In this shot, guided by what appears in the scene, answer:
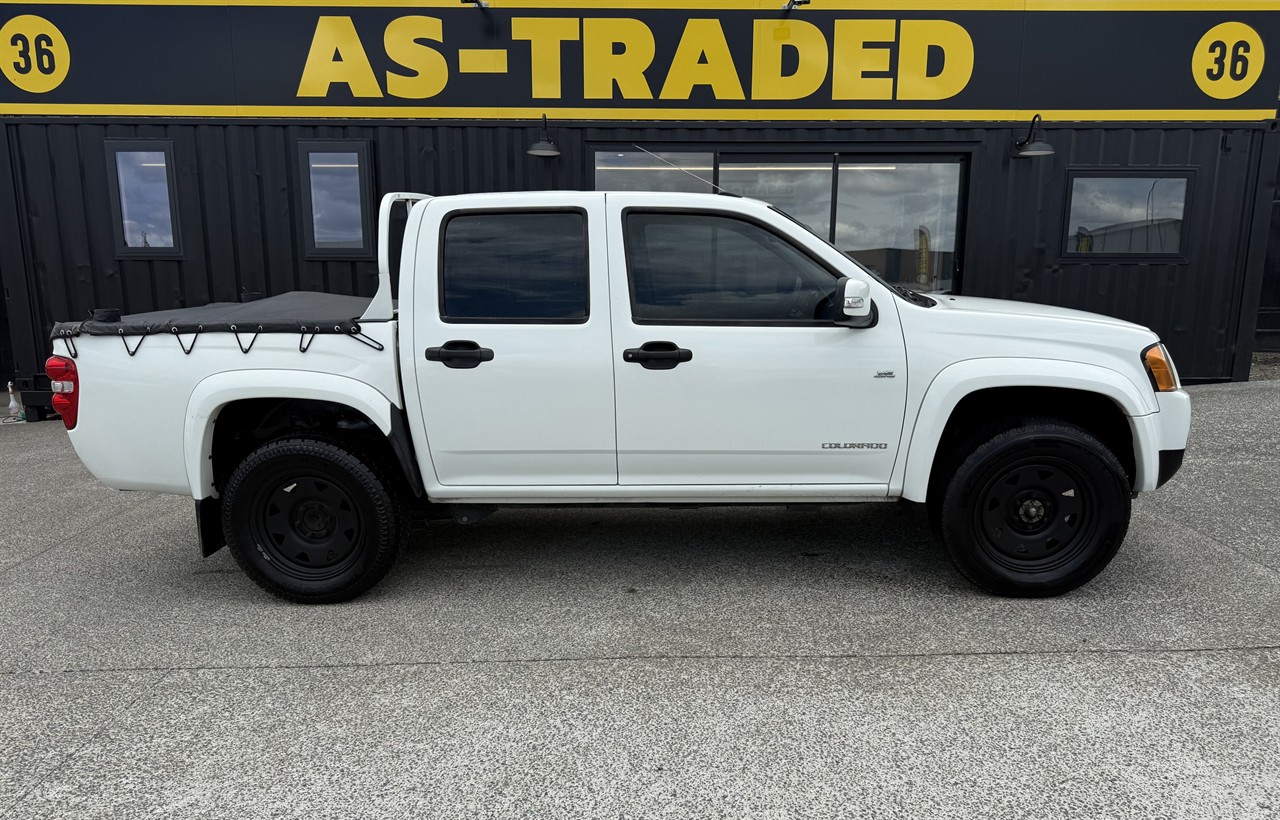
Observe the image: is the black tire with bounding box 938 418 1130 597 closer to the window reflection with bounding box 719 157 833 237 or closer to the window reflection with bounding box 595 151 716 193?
the window reflection with bounding box 719 157 833 237

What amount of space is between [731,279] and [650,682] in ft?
5.69

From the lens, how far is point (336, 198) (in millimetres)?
8484

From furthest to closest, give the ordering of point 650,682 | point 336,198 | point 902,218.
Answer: point 902,218
point 336,198
point 650,682

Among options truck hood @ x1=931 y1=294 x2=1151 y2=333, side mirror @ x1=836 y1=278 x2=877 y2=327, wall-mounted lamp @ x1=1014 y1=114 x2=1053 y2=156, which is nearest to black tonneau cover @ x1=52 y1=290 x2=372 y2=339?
side mirror @ x1=836 y1=278 x2=877 y2=327

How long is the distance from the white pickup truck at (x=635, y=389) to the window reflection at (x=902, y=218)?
526cm

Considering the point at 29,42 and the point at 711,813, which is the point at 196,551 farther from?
the point at 29,42

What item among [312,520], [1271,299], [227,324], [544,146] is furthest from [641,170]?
[1271,299]

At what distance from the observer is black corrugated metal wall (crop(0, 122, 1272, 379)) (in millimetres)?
8359

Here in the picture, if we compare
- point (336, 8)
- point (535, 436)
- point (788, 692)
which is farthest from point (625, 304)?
point (336, 8)

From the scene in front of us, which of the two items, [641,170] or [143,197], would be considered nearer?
[143,197]

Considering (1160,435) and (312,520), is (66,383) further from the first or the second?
(1160,435)

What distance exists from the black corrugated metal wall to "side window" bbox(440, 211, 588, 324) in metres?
4.98

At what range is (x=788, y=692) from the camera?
2932mm

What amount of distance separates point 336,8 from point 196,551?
5.98 meters
